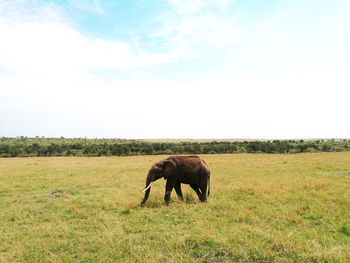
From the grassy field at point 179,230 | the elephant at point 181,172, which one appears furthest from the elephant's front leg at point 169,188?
the grassy field at point 179,230

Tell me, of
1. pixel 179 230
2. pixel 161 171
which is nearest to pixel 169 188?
pixel 161 171

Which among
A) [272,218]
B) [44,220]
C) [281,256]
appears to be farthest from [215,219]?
[44,220]

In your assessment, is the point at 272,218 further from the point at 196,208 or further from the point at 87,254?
the point at 87,254

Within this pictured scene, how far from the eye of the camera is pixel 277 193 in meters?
11.7

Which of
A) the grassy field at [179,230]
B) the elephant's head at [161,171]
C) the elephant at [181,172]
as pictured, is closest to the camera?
the grassy field at [179,230]

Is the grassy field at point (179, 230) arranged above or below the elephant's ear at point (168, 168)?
below

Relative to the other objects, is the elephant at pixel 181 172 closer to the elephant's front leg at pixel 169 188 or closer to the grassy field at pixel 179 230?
the elephant's front leg at pixel 169 188

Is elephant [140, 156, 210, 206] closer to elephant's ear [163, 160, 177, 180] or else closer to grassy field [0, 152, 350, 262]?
elephant's ear [163, 160, 177, 180]

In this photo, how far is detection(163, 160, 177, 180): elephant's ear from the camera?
9695 millimetres

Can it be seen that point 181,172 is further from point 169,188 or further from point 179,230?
point 179,230

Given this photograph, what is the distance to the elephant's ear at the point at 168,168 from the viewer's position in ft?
31.8

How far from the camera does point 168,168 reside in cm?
976

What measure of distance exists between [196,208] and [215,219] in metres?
1.36

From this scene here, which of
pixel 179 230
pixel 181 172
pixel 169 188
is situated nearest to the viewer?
pixel 179 230
